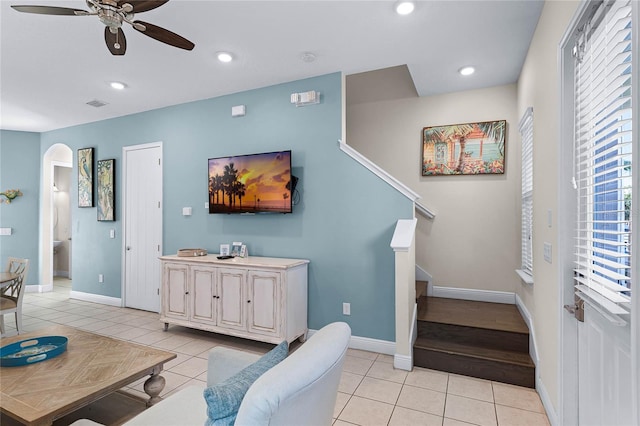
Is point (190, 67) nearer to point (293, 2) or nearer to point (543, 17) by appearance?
point (293, 2)

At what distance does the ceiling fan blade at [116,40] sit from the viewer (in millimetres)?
2084

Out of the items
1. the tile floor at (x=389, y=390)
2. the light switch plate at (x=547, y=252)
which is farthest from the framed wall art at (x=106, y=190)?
the light switch plate at (x=547, y=252)

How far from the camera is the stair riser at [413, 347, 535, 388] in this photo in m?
2.56

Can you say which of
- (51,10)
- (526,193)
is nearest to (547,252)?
(526,193)

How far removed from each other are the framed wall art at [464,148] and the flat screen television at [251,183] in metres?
1.89

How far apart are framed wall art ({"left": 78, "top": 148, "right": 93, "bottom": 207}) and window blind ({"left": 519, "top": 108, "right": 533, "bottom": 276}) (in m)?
6.04

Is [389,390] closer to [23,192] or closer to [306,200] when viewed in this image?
[306,200]

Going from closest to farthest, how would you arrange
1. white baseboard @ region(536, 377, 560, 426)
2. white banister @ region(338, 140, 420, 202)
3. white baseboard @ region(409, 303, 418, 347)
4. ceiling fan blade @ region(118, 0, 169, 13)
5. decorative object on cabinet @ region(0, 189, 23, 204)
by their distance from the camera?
ceiling fan blade @ region(118, 0, 169, 13) → white baseboard @ region(536, 377, 560, 426) → white baseboard @ region(409, 303, 418, 347) → white banister @ region(338, 140, 420, 202) → decorative object on cabinet @ region(0, 189, 23, 204)

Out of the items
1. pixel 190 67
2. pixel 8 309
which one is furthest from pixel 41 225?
pixel 190 67

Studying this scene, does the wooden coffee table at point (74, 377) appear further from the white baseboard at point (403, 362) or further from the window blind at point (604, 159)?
the window blind at point (604, 159)

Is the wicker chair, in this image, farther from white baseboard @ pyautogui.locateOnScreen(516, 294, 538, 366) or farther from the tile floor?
white baseboard @ pyautogui.locateOnScreen(516, 294, 538, 366)

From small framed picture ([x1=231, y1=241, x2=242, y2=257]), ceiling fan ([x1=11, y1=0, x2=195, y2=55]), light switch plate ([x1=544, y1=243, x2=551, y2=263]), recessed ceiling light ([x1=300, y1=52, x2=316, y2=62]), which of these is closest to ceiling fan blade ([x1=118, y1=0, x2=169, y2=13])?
ceiling fan ([x1=11, y1=0, x2=195, y2=55])

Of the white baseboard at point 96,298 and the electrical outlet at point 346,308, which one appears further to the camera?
the white baseboard at point 96,298

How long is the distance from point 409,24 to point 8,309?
16.0 ft
